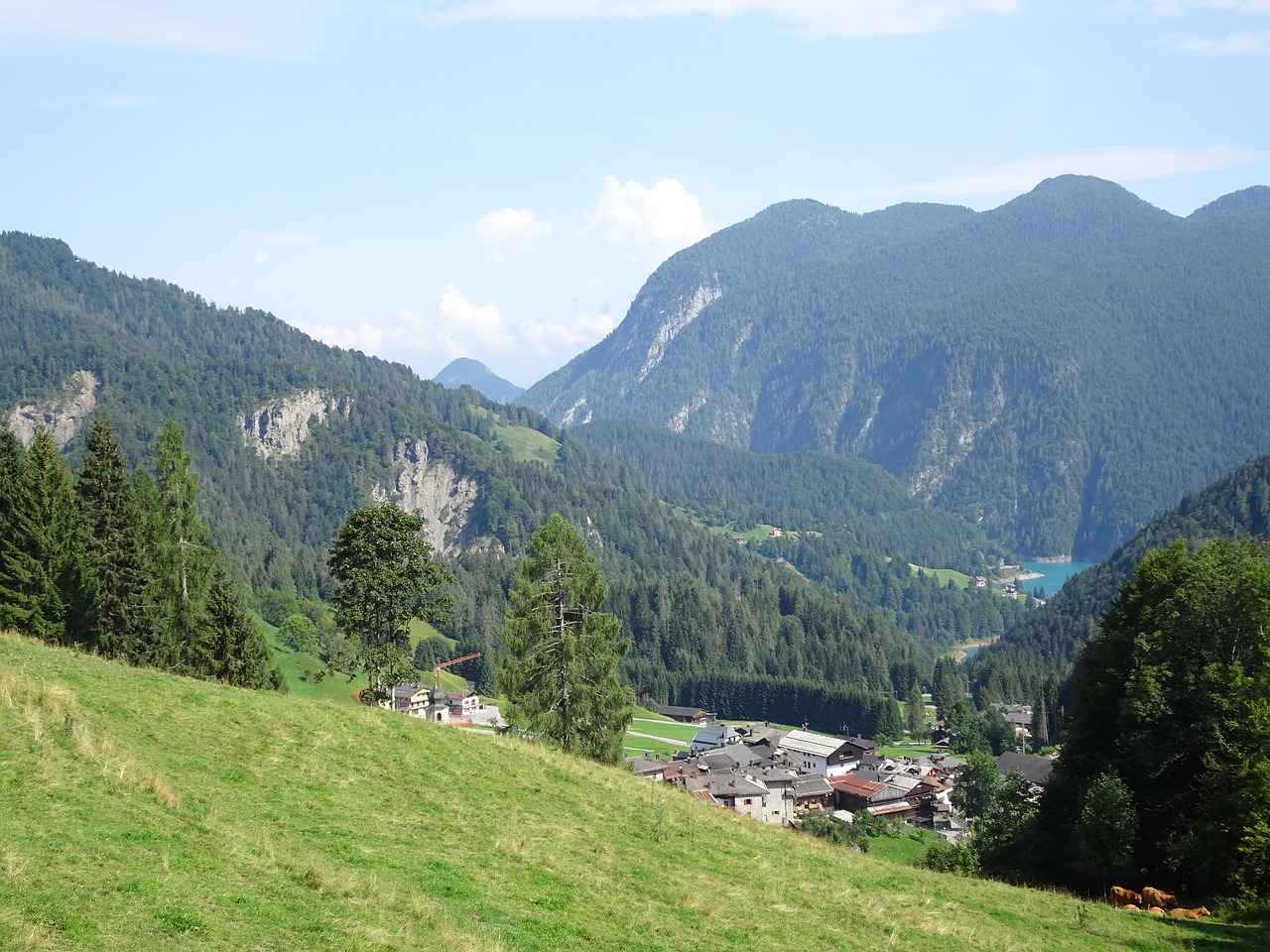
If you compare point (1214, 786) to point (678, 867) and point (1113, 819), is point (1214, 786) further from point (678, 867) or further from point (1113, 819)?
point (678, 867)

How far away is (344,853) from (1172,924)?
1977 centimetres

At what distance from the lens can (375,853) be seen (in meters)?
20.1

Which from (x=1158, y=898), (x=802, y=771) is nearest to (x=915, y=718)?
(x=802, y=771)

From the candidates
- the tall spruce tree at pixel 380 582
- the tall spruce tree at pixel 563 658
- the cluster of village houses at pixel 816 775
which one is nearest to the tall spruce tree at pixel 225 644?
the tall spruce tree at pixel 380 582

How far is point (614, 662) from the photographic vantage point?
149 ft

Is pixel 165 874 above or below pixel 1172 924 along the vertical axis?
above

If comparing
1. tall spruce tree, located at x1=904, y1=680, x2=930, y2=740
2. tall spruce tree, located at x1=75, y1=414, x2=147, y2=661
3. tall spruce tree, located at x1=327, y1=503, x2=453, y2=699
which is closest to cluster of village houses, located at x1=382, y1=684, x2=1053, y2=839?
tall spruce tree, located at x1=904, y1=680, x2=930, y2=740

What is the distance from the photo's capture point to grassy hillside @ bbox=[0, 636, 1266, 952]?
1530 cm

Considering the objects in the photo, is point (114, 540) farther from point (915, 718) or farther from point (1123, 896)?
point (915, 718)

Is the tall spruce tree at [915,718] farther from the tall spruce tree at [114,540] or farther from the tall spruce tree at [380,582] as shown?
the tall spruce tree at [114,540]

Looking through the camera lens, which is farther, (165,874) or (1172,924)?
(1172,924)

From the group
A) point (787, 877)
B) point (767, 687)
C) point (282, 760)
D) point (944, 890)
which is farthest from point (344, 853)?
point (767, 687)

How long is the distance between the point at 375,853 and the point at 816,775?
10714cm

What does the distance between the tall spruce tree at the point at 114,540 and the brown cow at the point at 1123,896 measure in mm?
38259
